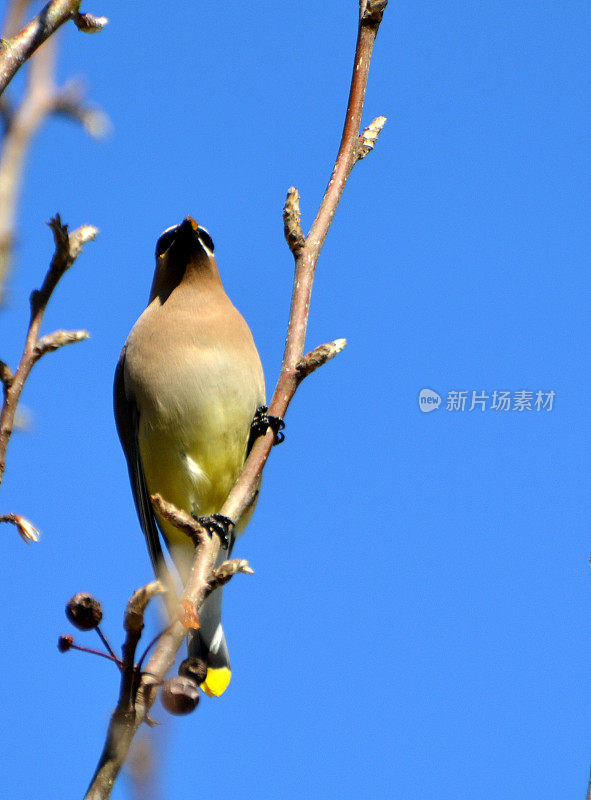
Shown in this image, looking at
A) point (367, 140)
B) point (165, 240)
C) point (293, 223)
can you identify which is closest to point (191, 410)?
point (165, 240)

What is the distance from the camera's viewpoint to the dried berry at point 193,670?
164 centimetres

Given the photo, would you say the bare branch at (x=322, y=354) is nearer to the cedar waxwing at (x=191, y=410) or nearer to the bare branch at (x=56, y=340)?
the bare branch at (x=56, y=340)

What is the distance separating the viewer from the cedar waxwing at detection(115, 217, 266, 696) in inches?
146

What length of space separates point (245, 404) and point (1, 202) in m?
2.16

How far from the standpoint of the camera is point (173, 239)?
177 inches

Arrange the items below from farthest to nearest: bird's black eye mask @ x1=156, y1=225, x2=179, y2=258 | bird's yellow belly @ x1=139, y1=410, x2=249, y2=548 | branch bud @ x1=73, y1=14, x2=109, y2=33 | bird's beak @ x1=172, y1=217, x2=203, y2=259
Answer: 1. bird's black eye mask @ x1=156, y1=225, x2=179, y2=258
2. bird's beak @ x1=172, y1=217, x2=203, y2=259
3. bird's yellow belly @ x1=139, y1=410, x2=249, y2=548
4. branch bud @ x1=73, y1=14, x2=109, y2=33

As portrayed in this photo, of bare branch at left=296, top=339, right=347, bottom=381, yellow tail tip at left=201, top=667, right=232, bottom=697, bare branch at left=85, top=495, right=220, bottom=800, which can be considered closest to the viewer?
bare branch at left=85, top=495, right=220, bottom=800

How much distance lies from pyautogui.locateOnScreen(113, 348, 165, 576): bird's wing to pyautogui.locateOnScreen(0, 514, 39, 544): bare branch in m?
2.41

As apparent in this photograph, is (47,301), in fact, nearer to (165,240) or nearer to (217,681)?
(217,681)

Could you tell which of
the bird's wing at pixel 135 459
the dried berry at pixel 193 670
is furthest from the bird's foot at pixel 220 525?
the bird's wing at pixel 135 459

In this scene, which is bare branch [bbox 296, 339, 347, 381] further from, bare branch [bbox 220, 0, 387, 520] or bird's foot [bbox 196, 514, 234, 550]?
bird's foot [bbox 196, 514, 234, 550]

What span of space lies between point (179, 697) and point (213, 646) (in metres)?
2.46

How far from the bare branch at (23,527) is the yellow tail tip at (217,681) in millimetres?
2141

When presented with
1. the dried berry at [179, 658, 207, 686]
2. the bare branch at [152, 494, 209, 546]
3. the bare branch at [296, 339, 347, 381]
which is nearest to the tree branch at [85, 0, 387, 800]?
the bare branch at [296, 339, 347, 381]
